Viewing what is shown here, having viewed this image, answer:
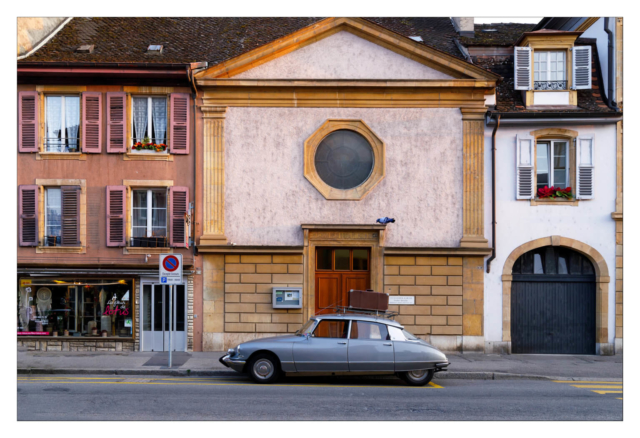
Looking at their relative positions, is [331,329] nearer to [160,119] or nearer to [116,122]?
[160,119]

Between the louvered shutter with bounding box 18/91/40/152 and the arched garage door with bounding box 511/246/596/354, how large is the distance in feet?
47.8

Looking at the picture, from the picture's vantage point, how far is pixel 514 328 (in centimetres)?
1903

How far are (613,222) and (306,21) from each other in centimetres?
1193

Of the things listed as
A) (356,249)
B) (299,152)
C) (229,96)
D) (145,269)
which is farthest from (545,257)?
(145,269)

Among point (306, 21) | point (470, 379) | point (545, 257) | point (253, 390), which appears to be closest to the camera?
point (253, 390)

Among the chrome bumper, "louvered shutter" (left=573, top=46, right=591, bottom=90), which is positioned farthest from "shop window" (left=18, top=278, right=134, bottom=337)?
"louvered shutter" (left=573, top=46, right=591, bottom=90)

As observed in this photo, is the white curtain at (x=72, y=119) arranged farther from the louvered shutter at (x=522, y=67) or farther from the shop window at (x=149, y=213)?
the louvered shutter at (x=522, y=67)

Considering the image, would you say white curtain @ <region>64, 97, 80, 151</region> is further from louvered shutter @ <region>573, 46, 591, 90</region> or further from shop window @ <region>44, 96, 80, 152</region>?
louvered shutter @ <region>573, 46, 591, 90</region>

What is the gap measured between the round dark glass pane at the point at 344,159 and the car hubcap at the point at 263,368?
710cm

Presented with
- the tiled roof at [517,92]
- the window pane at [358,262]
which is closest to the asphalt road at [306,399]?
the window pane at [358,262]

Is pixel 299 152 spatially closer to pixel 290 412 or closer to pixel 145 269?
pixel 145 269

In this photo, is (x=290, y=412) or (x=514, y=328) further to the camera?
(x=514, y=328)

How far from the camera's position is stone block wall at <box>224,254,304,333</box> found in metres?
18.6

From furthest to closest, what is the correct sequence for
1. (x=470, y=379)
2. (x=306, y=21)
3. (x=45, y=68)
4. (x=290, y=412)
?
(x=306, y=21) → (x=45, y=68) → (x=470, y=379) → (x=290, y=412)
